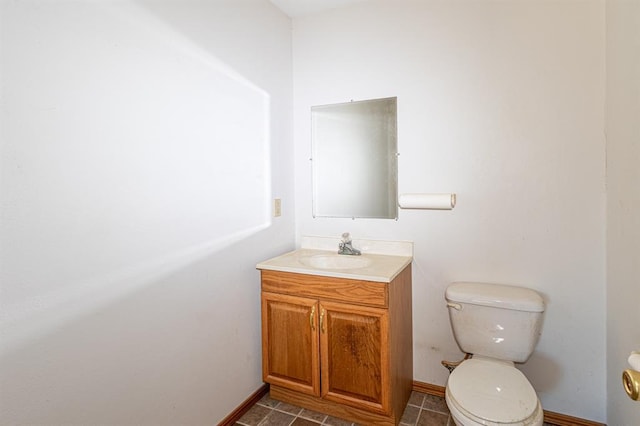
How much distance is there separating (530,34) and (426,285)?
1.47 m

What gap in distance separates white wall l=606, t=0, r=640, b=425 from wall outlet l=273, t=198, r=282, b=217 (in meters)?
1.75

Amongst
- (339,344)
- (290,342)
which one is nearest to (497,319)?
(339,344)

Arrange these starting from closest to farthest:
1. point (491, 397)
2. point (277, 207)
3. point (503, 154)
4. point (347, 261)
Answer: point (491, 397)
point (503, 154)
point (347, 261)
point (277, 207)

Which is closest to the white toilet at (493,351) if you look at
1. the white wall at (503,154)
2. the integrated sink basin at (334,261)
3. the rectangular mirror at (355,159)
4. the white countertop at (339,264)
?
the white wall at (503,154)

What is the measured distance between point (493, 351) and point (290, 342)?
3.44 ft

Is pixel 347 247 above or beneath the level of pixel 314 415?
above

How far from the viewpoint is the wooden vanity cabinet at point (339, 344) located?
1.66m

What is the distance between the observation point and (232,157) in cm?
180

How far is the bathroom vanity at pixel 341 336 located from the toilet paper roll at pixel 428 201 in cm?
34

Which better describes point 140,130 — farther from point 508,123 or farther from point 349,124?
point 508,123

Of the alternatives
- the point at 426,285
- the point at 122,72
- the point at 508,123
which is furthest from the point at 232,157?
the point at 508,123

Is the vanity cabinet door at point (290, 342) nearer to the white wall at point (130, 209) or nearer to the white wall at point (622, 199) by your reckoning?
the white wall at point (130, 209)

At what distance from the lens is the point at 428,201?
1.84m

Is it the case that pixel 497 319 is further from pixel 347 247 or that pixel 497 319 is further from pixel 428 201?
pixel 347 247
